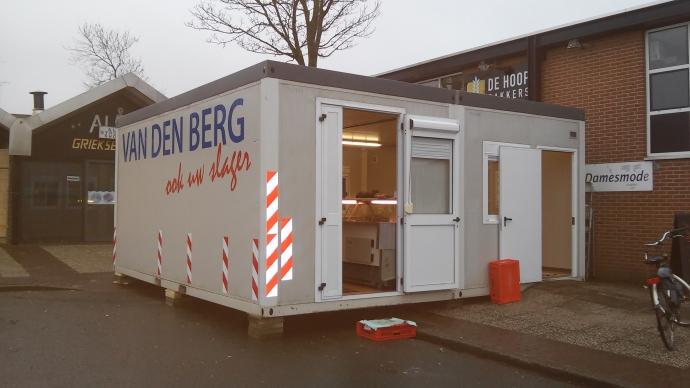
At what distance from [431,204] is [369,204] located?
1.91 metres

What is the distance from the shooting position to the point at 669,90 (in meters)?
11.2

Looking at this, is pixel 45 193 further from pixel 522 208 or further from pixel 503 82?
pixel 522 208

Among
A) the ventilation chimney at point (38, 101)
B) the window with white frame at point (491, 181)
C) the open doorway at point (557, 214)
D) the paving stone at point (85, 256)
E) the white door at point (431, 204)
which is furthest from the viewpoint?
the ventilation chimney at point (38, 101)

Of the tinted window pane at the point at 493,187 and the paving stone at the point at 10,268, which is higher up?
the tinted window pane at the point at 493,187

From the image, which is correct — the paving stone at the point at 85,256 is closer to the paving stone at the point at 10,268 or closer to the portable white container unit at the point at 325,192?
the paving stone at the point at 10,268

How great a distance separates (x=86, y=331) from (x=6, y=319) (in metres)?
1.52

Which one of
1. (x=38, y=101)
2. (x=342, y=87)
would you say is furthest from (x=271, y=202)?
(x=38, y=101)

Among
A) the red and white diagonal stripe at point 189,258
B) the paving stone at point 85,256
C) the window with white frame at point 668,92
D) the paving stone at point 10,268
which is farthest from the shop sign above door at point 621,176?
the paving stone at point 10,268

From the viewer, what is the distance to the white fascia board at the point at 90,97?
59.5 ft

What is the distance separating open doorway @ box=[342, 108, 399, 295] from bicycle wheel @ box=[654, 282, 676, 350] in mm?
3415

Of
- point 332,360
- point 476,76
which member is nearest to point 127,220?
point 332,360

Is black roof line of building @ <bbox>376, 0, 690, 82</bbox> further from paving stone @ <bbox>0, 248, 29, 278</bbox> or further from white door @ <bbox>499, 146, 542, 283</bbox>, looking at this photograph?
paving stone @ <bbox>0, 248, 29, 278</bbox>

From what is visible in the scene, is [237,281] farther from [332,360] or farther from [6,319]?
[6,319]

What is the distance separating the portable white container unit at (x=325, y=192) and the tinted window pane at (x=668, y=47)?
1.60 metres
